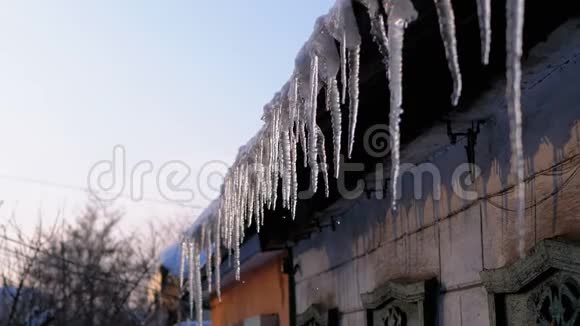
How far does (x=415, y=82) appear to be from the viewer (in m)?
4.03

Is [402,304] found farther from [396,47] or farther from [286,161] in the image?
[396,47]

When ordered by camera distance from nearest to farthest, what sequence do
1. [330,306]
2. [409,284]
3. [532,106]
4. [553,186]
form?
[553,186], [532,106], [409,284], [330,306]

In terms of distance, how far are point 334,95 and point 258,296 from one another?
7419mm

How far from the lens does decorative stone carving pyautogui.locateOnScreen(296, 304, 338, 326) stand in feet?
22.3

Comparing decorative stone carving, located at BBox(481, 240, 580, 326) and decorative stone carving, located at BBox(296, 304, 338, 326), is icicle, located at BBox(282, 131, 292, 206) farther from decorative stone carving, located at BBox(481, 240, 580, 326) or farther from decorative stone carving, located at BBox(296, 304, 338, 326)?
decorative stone carving, located at BBox(296, 304, 338, 326)

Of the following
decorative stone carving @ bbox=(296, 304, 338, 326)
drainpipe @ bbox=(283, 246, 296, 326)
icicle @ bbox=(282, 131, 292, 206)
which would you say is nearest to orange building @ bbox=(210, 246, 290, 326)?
drainpipe @ bbox=(283, 246, 296, 326)

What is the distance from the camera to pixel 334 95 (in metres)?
3.35

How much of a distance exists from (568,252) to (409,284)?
1.85 m

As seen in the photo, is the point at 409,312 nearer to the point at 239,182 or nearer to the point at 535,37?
the point at 239,182

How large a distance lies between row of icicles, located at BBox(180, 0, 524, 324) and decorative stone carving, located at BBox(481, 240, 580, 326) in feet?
2.07

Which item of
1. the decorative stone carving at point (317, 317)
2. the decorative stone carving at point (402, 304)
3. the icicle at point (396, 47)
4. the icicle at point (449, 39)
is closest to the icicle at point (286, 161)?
the decorative stone carving at point (402, 304)

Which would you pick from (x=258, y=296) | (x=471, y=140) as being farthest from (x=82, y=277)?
(x=471, y=140)

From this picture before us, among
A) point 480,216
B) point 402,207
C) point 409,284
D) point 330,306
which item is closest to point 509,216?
point 480,216

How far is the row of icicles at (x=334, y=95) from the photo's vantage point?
7.11ft
